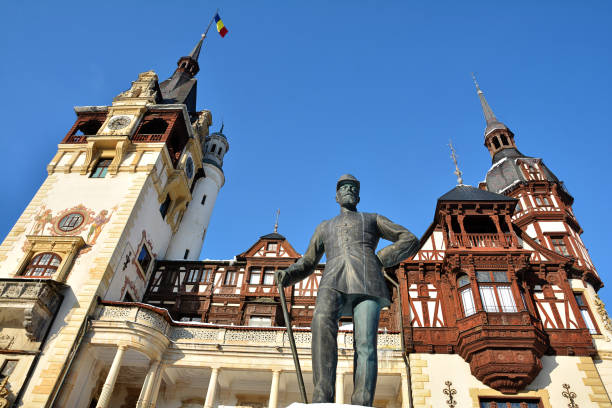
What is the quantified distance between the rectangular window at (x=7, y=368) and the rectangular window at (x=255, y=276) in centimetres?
1305

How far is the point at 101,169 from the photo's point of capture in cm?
2934

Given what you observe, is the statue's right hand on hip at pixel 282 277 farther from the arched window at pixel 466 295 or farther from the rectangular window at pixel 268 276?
the rectangular window at pixel 268 276

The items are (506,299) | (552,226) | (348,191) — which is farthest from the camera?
(552,226)

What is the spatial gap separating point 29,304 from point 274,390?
37.9 feet

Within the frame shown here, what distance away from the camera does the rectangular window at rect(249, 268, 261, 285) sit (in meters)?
29.0

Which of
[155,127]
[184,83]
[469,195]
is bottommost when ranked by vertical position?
[469,195]

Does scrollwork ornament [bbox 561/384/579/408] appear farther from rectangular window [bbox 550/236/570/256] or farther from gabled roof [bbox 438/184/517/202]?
rectangular window [bbox 550/236/570/256]

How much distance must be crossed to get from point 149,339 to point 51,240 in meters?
8.05

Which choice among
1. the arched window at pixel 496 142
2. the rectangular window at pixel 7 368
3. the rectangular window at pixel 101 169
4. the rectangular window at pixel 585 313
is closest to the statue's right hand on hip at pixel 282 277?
the rectangular window at pixel 7 368

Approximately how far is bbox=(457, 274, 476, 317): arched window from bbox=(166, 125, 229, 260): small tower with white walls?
20.1 m

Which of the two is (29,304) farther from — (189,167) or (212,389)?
(189,167)

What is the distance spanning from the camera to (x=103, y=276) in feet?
75.3

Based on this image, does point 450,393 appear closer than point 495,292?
Yes

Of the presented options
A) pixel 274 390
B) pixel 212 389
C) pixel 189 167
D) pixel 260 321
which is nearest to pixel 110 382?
pixel 212 389
